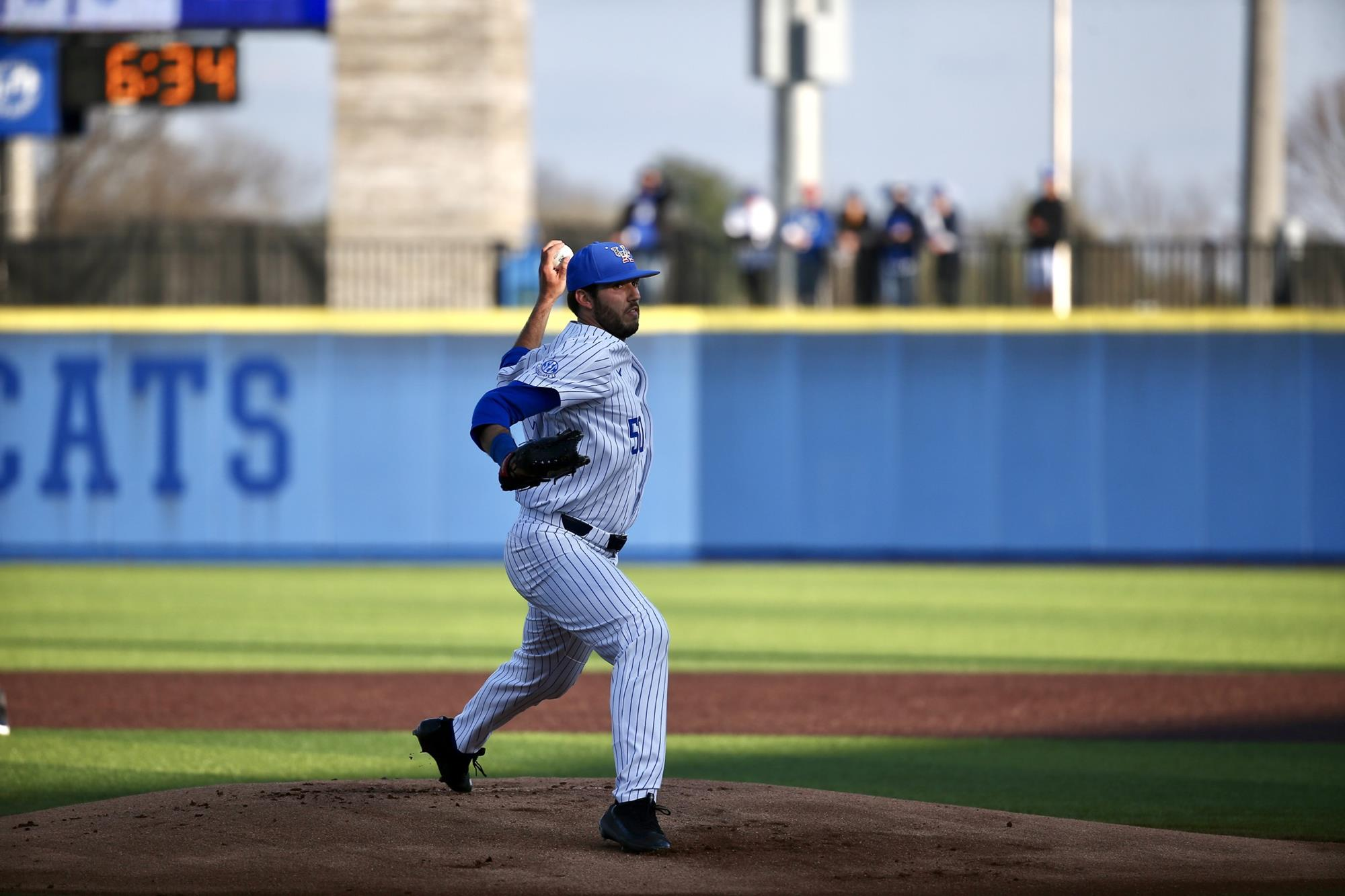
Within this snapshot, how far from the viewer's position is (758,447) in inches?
915

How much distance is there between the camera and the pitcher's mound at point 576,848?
518 centimetres

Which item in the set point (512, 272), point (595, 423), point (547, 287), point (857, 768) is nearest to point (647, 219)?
point (512, 272)

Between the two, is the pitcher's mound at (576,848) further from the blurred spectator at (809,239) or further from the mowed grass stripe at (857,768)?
the blurred spectator at (809,239)

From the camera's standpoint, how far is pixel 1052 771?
8172 millimetres

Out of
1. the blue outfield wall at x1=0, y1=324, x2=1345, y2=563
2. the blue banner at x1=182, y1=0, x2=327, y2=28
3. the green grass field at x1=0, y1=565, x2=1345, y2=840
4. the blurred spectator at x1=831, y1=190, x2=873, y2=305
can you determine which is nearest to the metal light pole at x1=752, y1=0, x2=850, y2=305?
the blurred spectator at x1=831, y1=190, x2=873, y2=305

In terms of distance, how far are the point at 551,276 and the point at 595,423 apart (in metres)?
0.67

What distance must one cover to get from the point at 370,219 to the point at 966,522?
934 centimetres

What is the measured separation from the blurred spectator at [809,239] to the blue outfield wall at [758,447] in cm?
66

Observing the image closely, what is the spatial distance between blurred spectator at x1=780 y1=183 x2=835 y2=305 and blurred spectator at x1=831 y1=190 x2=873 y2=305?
24 cm

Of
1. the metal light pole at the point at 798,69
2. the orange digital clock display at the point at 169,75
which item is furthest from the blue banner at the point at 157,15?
the metal light pole at the point at 798,69

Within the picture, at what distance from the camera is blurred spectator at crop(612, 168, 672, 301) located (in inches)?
880

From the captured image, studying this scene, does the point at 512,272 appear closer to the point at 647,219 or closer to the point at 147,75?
the point at 647,219

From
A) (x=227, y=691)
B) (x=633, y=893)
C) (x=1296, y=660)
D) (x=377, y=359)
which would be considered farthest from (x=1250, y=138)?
(x=633, y=893)

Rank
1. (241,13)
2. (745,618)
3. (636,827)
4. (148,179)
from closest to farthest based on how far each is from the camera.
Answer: (636,827) → (745,618) → (241,13) → (148,179)
